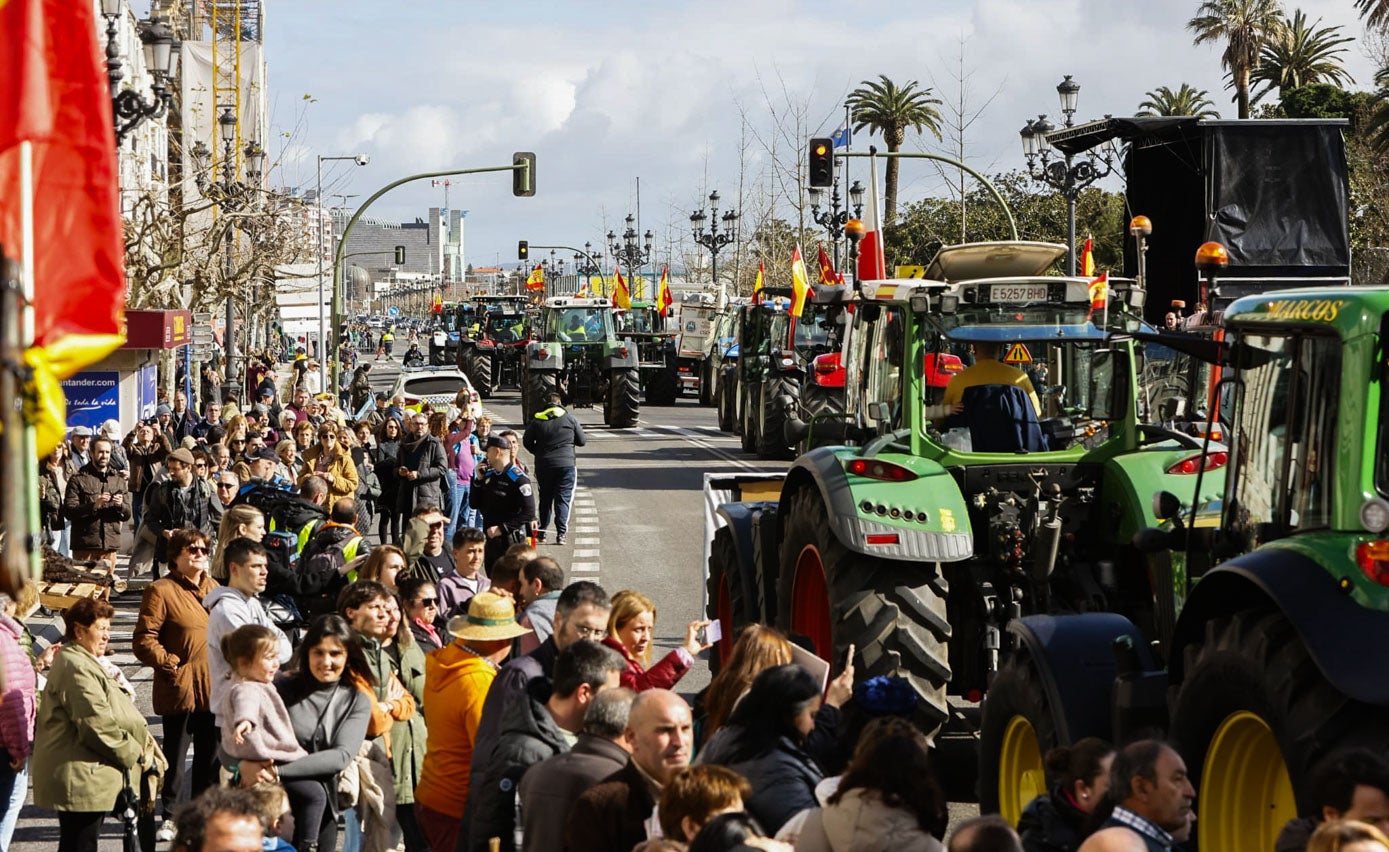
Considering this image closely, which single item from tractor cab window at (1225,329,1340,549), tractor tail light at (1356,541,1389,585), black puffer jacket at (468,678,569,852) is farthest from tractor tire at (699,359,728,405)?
tractor tail light at (1356,541,1389,585)

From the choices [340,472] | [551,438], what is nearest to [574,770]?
[340,472]

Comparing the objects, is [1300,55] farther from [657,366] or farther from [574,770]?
[574,770]

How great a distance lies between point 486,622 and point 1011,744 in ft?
6.80

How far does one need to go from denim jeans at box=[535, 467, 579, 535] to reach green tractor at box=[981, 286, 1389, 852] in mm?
12660

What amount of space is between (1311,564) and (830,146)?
2481 cm

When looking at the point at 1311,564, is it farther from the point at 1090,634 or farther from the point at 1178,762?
the point at 1090,634

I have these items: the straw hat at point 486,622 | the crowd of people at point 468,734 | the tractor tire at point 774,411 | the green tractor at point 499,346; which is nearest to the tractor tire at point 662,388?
the green tractor at point 499,346

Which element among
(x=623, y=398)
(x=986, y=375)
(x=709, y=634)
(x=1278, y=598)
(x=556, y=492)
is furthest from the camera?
(x=623, y=398)

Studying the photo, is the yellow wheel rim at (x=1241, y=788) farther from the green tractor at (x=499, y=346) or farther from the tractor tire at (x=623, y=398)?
the green tractor at (x=499, y=346)

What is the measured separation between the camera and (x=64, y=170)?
3160 mm

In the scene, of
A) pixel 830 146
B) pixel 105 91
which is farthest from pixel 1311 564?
pixel 830 146

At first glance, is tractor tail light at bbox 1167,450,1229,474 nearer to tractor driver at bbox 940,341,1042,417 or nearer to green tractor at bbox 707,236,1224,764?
green tractor at bbox 707,236,1224,764

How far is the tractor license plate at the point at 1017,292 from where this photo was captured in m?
9.27

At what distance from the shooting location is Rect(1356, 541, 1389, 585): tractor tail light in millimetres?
5047
